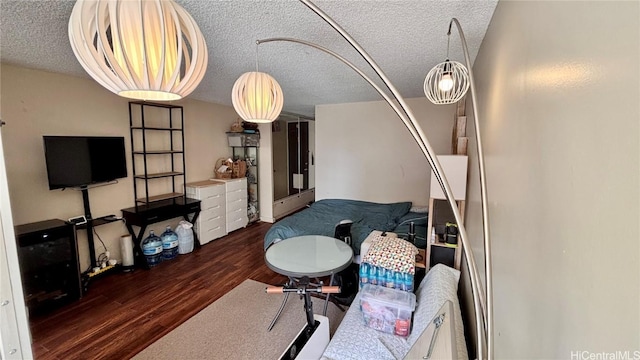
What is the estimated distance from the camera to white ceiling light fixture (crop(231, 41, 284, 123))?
1741 millimetres

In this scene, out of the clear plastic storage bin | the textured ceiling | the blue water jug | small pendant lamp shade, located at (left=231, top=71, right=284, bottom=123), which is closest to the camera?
the textured ceiling

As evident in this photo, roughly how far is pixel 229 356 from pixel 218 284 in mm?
1097


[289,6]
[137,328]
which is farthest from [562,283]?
[137,328]

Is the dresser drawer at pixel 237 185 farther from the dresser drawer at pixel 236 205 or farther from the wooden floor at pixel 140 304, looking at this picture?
the wooden floor at pixel 140 304

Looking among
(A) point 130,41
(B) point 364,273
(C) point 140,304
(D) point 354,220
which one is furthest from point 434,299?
(C) point 140,304

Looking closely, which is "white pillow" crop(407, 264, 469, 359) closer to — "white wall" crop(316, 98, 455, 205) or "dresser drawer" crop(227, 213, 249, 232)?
"white wall" crop(316, 98, 455, 205)

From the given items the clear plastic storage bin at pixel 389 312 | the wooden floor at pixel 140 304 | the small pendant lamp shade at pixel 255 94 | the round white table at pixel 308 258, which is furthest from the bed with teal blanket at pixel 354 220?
the small pendant lamp shade at pixel 255 94

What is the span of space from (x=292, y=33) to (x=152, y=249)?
124 inches

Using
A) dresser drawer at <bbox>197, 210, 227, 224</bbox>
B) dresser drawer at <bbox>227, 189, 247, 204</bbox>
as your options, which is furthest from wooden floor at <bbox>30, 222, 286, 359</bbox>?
dresser drawer at <bbox>227, 189, 247, 204</bbox>

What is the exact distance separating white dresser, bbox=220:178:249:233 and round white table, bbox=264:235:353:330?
220 cm

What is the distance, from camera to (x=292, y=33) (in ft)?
5.73

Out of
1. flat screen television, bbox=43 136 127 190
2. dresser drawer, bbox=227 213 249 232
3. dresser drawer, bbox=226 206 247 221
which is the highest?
flat screen television, bbox=43 136 127 190

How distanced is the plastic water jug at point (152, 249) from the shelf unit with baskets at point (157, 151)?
51cm

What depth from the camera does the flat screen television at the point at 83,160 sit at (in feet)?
8.39
